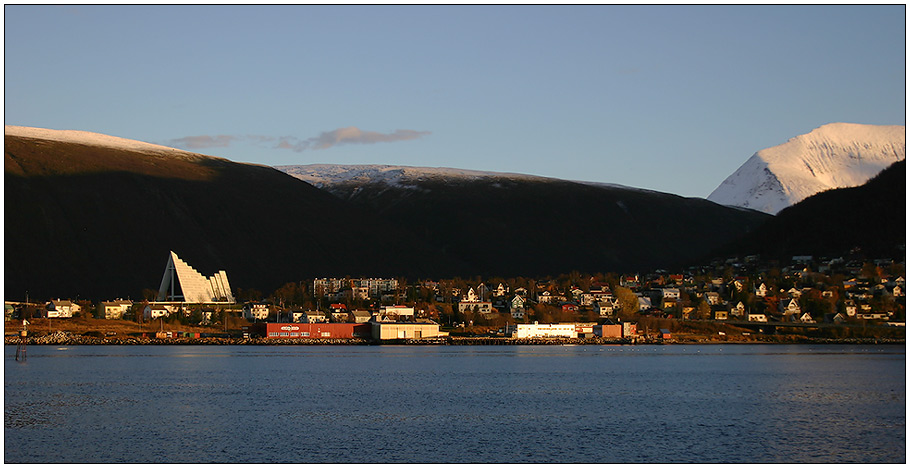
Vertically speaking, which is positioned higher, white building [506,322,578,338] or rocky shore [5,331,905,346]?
white building [506,322,578,338]

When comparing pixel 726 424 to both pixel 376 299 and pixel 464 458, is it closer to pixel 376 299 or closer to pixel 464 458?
pixel 464 458

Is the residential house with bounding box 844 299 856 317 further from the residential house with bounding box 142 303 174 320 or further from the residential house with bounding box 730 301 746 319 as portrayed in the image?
the residential house with bounding box 142 303 174 320

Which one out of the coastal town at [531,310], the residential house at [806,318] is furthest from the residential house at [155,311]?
the residential house at [806,318]

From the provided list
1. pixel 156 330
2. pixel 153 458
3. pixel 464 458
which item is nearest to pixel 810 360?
pixel 464 458

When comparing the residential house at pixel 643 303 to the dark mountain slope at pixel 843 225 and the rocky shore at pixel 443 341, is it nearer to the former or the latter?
the rocky shore at pixel 443 341

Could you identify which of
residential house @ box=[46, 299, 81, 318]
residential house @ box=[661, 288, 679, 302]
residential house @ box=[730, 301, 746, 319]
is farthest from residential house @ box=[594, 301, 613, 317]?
residential house @ box=[46, 299, 81, 318]

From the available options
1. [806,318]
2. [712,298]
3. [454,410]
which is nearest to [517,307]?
[712,298]
